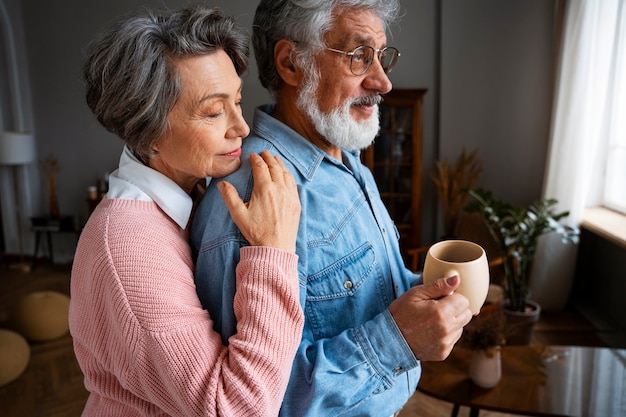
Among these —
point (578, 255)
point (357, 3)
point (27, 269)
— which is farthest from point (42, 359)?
point (578, 255)

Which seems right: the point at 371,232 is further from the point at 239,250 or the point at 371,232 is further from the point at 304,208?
the point at 239,250

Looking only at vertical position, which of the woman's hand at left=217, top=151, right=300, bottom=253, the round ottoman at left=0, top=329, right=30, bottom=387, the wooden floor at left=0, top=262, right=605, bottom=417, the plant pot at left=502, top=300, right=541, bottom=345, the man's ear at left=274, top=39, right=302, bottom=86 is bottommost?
the wooden floor at left=0, top=262, right=605, bottom=417

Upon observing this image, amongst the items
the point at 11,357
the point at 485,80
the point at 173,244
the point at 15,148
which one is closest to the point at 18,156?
the point at 15,148

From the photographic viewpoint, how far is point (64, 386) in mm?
2967

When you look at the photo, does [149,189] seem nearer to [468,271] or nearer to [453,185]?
[468,271]

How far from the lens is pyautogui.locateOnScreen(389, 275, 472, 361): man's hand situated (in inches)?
31.9

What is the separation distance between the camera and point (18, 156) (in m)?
4.95

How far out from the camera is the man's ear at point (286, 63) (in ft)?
3.38

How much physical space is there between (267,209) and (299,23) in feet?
1.37

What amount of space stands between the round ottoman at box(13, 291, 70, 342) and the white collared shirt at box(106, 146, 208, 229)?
121 inches

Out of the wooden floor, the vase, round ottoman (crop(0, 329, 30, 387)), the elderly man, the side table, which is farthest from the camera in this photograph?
the side table

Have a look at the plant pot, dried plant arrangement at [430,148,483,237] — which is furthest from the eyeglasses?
dried plant arrangement at [430,148,483,237]

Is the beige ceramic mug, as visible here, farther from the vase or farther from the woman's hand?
the vase

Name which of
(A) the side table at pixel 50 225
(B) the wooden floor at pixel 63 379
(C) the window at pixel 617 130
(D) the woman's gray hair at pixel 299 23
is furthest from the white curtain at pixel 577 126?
(A) the side table at pixel 50 225
